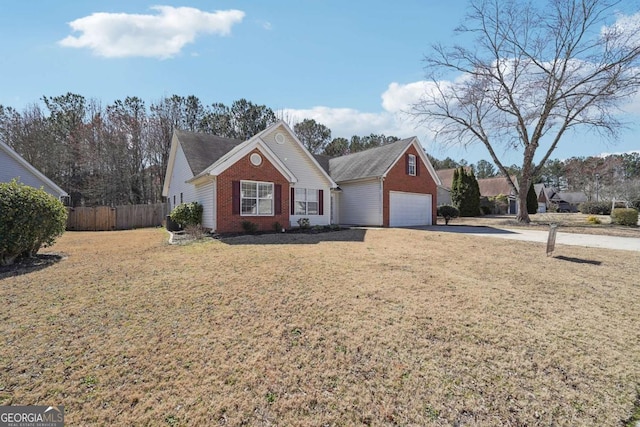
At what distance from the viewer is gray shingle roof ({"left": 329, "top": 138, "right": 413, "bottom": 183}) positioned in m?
19.1

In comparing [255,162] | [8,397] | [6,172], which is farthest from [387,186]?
[6,172]

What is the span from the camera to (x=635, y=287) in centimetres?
600

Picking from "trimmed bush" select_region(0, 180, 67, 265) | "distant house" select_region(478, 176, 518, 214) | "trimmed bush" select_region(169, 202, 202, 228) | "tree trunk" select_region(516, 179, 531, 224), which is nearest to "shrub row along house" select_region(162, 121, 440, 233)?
"trimmed bush" select_region(169, 202, 202, 228)

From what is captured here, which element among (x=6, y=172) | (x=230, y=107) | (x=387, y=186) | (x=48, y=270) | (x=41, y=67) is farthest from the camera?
(x=230, y=107)

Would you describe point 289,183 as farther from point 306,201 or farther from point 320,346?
point 320,346

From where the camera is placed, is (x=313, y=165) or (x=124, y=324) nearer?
(x=124, y=324)

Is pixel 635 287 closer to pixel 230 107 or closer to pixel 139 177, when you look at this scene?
pixel 139 177

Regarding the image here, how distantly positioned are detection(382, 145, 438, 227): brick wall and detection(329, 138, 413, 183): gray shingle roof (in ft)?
1.64

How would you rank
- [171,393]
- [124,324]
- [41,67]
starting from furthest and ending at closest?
[41,67], [124,324], [171,393]

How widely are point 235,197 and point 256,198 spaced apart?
1.08 m

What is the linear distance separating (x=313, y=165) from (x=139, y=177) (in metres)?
21.1

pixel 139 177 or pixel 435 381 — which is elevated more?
pixel 139 177

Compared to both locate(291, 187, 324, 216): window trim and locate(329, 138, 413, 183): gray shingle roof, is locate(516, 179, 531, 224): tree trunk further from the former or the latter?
locate(291, 187, 324, 216): window trim

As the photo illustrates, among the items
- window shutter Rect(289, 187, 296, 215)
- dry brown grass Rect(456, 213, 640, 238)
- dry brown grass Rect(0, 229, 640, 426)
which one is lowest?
dry brown grass Rect(0, 229, 640, 426)
